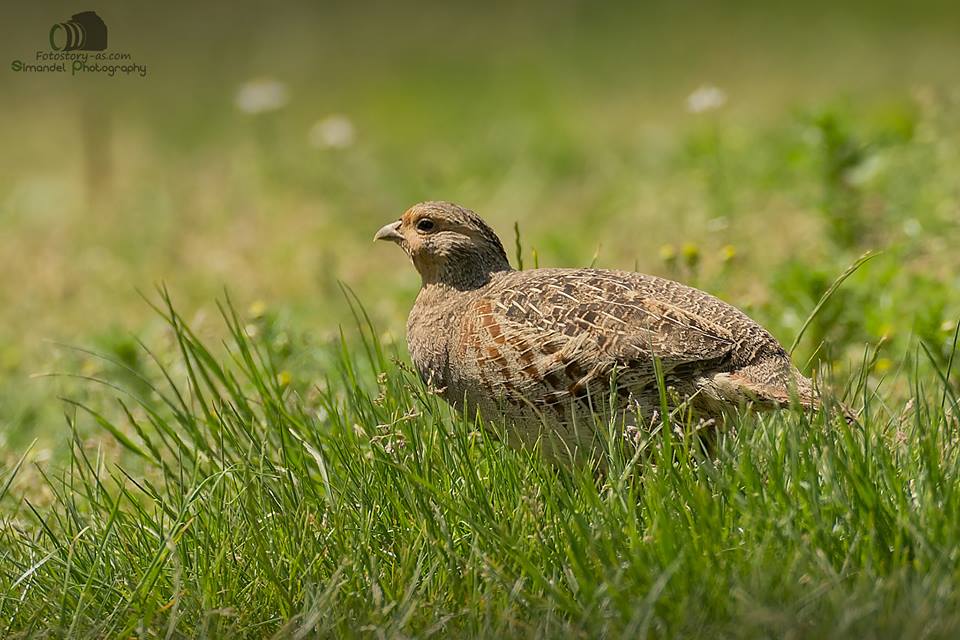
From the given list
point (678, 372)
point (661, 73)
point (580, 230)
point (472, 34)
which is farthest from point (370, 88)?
point (678, 372)

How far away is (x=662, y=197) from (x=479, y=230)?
408cm

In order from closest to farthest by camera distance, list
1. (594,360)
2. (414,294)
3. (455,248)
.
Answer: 1. (594,360)
2. (455,248)
3. (414,294)

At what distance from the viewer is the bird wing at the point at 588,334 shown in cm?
337

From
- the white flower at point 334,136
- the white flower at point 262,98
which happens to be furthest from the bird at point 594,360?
the white flower at point 262,98

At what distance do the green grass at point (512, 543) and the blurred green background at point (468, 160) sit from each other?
2.31 feet

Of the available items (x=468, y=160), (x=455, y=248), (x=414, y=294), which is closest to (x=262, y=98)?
(x=468, y=160)

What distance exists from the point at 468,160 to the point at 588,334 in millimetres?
6483

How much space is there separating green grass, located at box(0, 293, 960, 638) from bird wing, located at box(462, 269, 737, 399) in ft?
0.72

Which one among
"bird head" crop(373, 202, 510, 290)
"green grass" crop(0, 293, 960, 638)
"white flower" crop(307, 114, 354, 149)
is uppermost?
"white flower" crop(307, 114, 354, 149)

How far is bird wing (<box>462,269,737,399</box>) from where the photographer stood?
3.37 meters

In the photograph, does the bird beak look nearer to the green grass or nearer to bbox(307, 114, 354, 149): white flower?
the green grass

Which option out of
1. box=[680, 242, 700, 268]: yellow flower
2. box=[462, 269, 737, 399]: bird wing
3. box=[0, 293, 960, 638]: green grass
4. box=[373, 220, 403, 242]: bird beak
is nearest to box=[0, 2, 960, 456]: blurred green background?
box=[680, 242, 700, 268]: yellow flower

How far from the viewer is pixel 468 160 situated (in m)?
9.75

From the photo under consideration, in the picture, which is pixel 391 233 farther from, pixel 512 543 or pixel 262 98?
pixel 262 98
